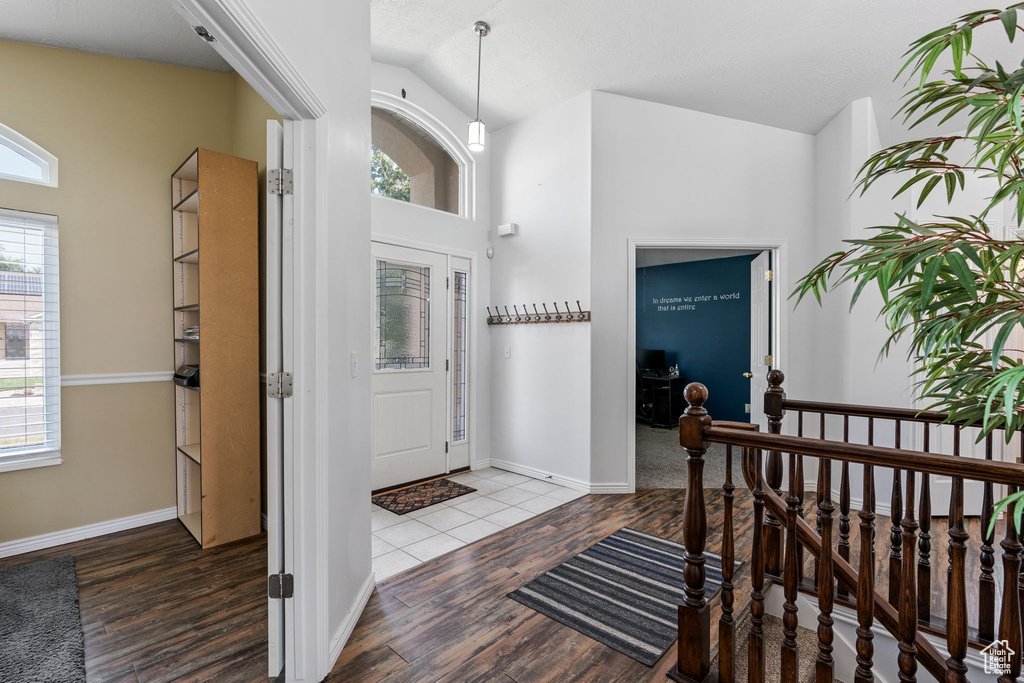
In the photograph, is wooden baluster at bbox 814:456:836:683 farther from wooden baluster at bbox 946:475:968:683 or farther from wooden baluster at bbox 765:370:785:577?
wooden baluster at bbox 765:370:785:577

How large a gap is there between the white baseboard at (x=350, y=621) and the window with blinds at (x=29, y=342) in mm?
2040

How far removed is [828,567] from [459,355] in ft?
11.0

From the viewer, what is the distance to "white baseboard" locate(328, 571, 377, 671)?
70.3 inches

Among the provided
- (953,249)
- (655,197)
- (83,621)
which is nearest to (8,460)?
(83,621)

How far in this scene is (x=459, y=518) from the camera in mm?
3246

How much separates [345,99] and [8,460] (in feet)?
8.90

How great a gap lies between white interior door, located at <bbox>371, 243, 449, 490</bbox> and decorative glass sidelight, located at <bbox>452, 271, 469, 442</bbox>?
14 cm

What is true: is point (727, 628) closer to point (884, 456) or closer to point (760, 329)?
point (884, 456)

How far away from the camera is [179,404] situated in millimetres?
3090

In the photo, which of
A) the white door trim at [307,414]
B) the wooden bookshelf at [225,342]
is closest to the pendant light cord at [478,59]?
the wooden bookshelf at [225,342]

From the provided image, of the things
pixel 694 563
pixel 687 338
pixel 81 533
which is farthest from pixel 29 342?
pixel 687 338

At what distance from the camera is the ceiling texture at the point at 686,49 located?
9.34 feet

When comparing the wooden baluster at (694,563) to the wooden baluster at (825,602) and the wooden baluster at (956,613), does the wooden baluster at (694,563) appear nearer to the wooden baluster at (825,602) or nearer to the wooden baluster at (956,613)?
the wooden baluster at (825,602)

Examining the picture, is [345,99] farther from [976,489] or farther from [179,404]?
[976,489]
